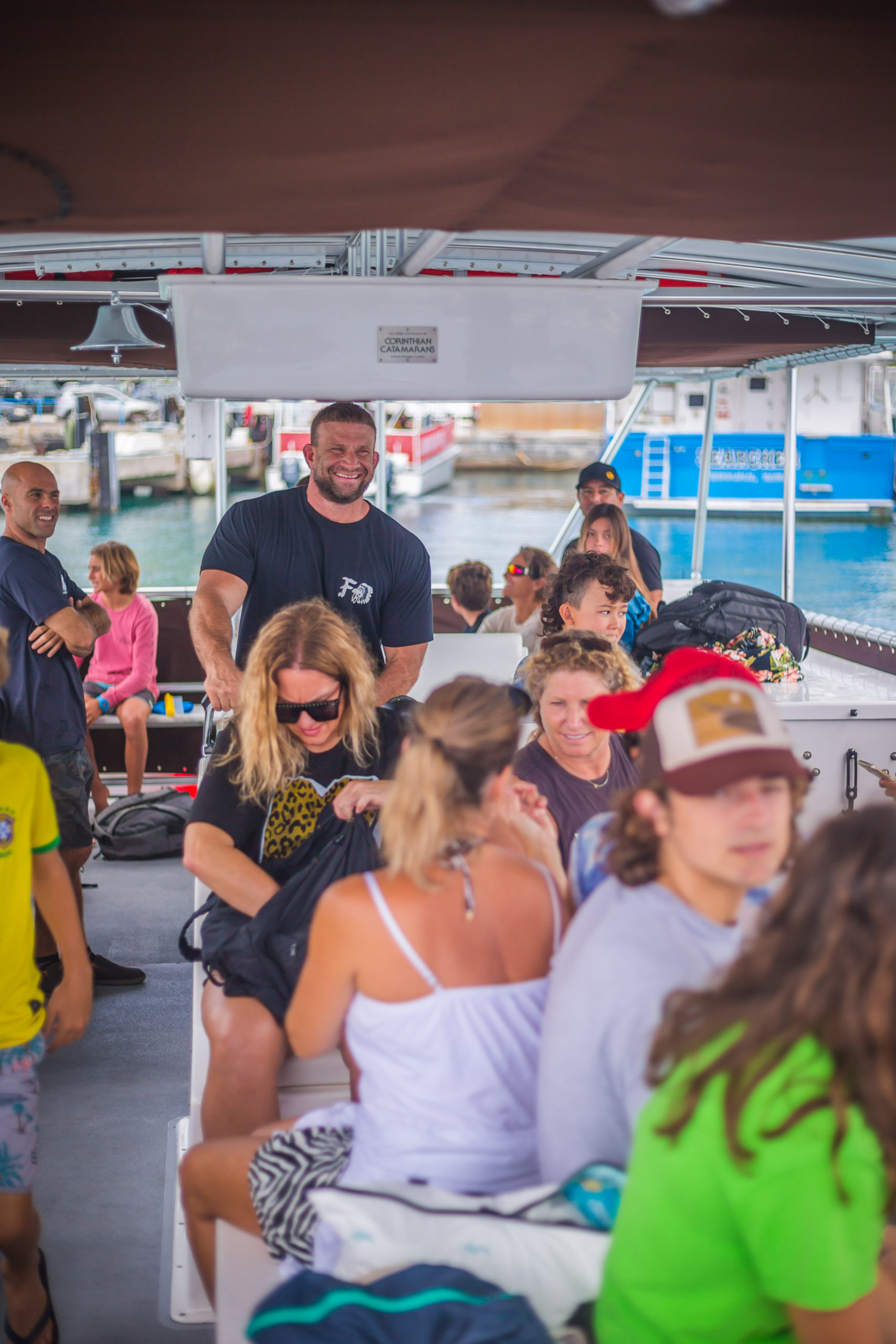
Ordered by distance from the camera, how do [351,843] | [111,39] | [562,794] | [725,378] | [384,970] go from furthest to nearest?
[725,378]
[562,794]
[351,843]
[384,970]
[111,39]

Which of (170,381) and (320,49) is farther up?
(170,381)

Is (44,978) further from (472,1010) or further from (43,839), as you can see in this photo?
(472,1010)

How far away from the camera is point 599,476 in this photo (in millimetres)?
4828

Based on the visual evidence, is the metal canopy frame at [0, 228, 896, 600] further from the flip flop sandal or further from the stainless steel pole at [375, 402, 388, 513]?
the flip flop sandal

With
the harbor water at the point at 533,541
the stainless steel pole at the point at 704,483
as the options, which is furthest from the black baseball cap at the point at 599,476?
the harbor water at the point at 533,541

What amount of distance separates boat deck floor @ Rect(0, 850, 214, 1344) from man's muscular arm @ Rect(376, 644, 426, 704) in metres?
1.24

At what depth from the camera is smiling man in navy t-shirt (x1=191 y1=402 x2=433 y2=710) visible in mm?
3223

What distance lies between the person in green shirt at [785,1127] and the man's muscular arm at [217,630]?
1864 mm

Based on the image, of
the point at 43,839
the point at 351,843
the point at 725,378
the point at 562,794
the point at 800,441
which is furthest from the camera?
the point at 800,441

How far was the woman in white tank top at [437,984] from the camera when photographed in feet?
5.13

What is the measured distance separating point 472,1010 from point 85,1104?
1998 mm

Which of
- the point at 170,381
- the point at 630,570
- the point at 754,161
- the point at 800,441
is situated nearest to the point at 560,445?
the point at 800,441

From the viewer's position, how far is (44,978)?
3.70 metres

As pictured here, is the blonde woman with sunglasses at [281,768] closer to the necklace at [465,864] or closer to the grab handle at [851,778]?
the necklace at [465,864]
